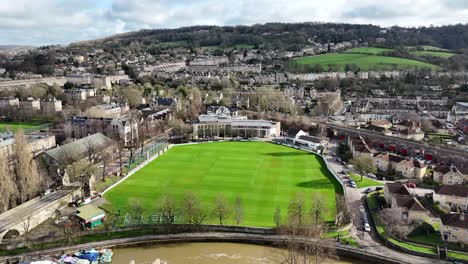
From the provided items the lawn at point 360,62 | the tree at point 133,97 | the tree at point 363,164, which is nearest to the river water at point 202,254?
the tree at point 363,164

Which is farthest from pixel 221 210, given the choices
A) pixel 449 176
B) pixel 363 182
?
pixel 449 176

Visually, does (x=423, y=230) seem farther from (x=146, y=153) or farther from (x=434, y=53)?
(x=434, y=53)

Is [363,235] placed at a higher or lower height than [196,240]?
higher

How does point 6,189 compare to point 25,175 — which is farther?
point 25,175

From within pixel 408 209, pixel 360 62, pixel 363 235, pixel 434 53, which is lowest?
pixel 363 235

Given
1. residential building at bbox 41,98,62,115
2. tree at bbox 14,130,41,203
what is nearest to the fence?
tree at bbox 14,130,41,203

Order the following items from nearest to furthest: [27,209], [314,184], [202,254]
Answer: [202,254], [27,209], [314,184]

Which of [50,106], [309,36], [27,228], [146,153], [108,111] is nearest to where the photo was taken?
[27,228]
